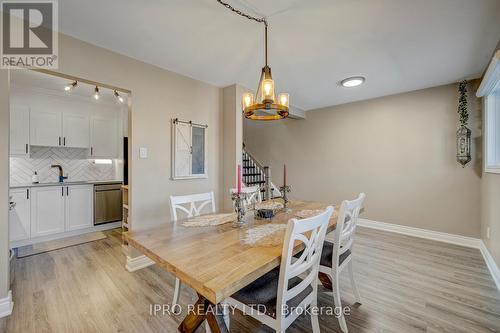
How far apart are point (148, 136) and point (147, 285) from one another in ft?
5.61

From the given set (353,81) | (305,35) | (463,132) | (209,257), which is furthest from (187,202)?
(463,132)

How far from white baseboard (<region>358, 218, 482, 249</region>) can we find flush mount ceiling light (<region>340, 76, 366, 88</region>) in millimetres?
2575

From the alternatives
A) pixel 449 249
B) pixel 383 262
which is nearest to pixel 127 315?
pixel 383 262

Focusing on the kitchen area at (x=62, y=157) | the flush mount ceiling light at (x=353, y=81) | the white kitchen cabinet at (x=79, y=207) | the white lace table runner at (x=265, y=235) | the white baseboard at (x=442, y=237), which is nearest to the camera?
the white lace table runner at (x=265, y=235)

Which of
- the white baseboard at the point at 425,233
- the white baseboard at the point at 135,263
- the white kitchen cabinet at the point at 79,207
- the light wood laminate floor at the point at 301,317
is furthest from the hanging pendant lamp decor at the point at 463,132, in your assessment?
the white kitchen cabinet at the point at 79,207

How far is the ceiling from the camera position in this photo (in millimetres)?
1761

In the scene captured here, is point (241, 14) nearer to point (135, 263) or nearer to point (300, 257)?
point (300, 257)

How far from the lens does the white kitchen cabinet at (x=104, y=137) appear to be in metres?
4.20

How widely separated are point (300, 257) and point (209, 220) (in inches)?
34.1

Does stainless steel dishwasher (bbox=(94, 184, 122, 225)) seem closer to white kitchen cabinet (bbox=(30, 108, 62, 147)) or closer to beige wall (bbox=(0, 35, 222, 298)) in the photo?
white kitchen cabinet (bbox=(30, 108, 62, 147))

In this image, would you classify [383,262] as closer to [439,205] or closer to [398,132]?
[439,205]

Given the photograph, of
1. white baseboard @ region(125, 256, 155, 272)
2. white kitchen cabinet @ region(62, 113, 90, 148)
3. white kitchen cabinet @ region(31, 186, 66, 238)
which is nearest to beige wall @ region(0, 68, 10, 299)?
white baseboard @ region(125, 256, 155, 272)

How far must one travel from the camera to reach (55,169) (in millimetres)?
4023

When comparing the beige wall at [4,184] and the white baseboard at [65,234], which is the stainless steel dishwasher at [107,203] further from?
the beige wall at [4,184]
